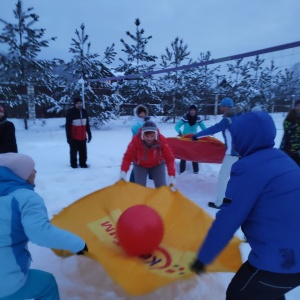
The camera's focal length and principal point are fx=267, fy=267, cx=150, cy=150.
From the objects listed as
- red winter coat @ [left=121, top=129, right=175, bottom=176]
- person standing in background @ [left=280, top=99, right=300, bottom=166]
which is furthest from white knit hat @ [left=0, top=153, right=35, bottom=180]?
person standing in background @ [left=280, top=99, right=300, bottom=166]

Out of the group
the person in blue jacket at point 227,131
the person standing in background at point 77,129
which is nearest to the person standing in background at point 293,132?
the person in blue jacket at point 227,131

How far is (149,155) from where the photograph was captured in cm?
377

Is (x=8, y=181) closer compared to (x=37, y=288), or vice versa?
(x=8, y=181)

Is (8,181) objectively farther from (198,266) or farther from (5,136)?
(5,136)

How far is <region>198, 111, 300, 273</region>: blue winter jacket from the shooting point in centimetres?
130

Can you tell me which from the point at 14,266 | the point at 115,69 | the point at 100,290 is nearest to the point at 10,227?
the point at 14,266

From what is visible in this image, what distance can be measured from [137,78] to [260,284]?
15.1m

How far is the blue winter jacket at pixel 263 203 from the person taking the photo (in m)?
1.30

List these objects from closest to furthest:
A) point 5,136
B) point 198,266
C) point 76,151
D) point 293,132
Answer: point 198,266 < point 293,132 < point 5,136 < point 76,151

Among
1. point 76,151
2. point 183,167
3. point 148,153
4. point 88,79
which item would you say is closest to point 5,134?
point 148,153

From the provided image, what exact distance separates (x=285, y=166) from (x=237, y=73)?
19.8m

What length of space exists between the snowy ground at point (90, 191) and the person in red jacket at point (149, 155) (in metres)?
0.90

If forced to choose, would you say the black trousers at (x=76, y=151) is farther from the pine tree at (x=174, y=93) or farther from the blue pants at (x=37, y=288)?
the pine tree at (x=174, y=93)

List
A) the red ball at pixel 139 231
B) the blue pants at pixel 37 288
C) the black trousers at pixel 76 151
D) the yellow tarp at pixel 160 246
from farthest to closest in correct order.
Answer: the black trousers at pixel 76 151, the red ball at pixel 139 231, the yellow tarp at pixel 160 246, the blue pants at pixel 37 288
